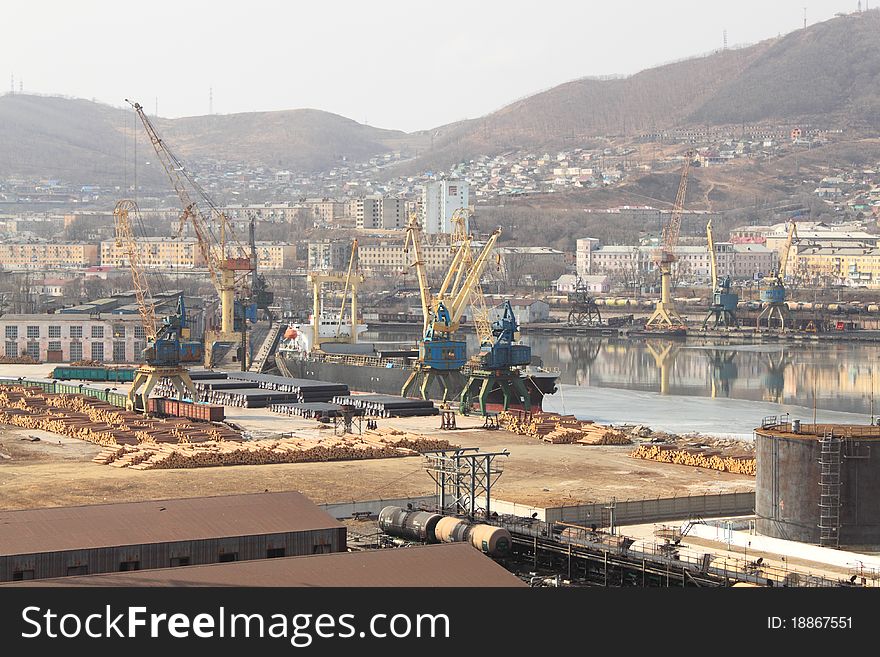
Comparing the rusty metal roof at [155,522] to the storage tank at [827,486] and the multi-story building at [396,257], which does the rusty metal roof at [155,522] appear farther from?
the multi-story building at [396,257]

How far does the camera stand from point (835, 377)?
83.4 meters

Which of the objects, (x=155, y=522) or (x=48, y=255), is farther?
(x=48, y=255)

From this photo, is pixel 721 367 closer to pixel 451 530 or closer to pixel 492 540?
pixel 451 530

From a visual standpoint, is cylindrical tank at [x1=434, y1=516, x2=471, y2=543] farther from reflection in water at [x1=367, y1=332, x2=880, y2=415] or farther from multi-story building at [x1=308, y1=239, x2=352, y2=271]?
multi-story building at [x1=308, y1=239, x2=352, y2=271]

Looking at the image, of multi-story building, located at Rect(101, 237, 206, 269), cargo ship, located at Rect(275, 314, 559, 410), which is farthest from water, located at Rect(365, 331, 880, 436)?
multi-story building, located at Rect(101, 237, 206, 269)

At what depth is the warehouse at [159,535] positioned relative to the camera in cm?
2291

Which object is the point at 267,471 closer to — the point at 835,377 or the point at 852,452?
the point at 852,452

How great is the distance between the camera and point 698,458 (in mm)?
43531

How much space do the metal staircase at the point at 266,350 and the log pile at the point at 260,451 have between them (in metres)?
37.1

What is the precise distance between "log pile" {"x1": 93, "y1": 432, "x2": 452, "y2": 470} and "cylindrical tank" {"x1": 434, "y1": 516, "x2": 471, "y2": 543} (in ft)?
54.5

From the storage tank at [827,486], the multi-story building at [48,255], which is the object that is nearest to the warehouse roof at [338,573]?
the storage tank at [827,486]

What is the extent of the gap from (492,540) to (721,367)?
67.8 meters

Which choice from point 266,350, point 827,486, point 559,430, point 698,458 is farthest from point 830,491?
point 266,350
